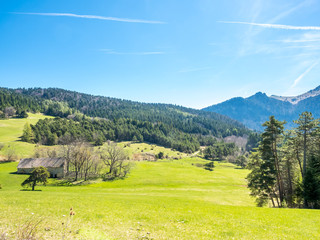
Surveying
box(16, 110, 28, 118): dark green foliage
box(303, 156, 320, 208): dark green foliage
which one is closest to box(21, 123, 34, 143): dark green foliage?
box(16, 110, 28, 118): dark green foliage

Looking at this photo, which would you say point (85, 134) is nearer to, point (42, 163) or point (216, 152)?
point (42, 163)

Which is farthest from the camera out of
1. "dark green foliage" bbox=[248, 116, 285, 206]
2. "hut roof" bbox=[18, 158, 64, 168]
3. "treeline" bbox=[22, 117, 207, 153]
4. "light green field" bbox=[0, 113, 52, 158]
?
"treeline" bbox=[22, 117, 207, 153]

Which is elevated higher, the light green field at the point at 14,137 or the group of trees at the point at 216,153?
the light green field at the point at 14,137

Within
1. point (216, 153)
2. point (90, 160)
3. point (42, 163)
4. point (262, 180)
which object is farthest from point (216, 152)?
point (42, 163)

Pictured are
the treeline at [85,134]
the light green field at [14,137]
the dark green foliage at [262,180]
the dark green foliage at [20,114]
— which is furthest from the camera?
the dark green foliage at [20,114]

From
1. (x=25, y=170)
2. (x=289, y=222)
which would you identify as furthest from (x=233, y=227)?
(x=25, y=170)

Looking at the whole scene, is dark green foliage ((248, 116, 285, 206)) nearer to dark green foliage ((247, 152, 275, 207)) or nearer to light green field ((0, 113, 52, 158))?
dark green foliage ((247, 152, 275, 207))

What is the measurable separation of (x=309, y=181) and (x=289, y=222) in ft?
65.3

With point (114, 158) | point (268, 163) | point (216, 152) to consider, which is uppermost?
point (268, 163)

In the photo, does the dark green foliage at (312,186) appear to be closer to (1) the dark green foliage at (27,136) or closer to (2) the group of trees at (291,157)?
(2) the group of trees at (291,157)

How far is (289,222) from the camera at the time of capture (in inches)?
666

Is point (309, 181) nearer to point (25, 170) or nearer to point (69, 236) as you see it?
point (69, 236)

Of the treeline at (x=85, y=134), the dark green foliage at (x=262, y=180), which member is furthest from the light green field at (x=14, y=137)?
the dark green foliage at (x=262, y=180)

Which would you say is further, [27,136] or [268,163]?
[27,136]
